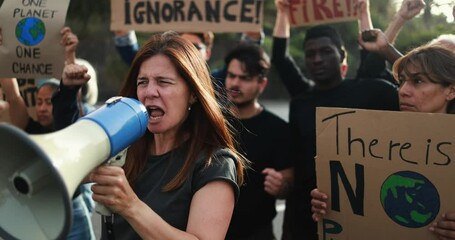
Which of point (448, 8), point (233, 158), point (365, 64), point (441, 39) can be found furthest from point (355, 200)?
point (448, 8)

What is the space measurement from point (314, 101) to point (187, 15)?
114 cm

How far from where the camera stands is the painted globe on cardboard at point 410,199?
2.26 metres

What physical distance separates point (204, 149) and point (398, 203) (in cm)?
76

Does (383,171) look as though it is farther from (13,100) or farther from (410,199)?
(13,100)

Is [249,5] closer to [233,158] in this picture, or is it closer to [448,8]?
[448,8]

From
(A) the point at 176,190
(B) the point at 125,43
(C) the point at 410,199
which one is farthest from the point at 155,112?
(B) the point at 125,43

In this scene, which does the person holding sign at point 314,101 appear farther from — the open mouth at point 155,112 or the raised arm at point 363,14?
the open mouth at point 155,112

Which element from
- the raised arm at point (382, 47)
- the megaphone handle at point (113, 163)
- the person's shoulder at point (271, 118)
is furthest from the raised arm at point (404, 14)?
the megaphone handle at point (113, 163)

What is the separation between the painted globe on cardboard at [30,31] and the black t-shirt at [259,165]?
119cm

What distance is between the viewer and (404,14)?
3.38 meters

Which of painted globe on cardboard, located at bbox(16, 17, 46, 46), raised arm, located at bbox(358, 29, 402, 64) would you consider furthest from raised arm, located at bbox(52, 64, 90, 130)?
raised arm, located at bbox(358, 29, 402, 64)

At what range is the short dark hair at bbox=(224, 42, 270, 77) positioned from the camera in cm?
390

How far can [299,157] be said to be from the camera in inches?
138

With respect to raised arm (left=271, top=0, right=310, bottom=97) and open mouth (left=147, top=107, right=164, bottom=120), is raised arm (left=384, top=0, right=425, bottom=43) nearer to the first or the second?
raised arm (left=271, top=0, right=310, bottom=97)
